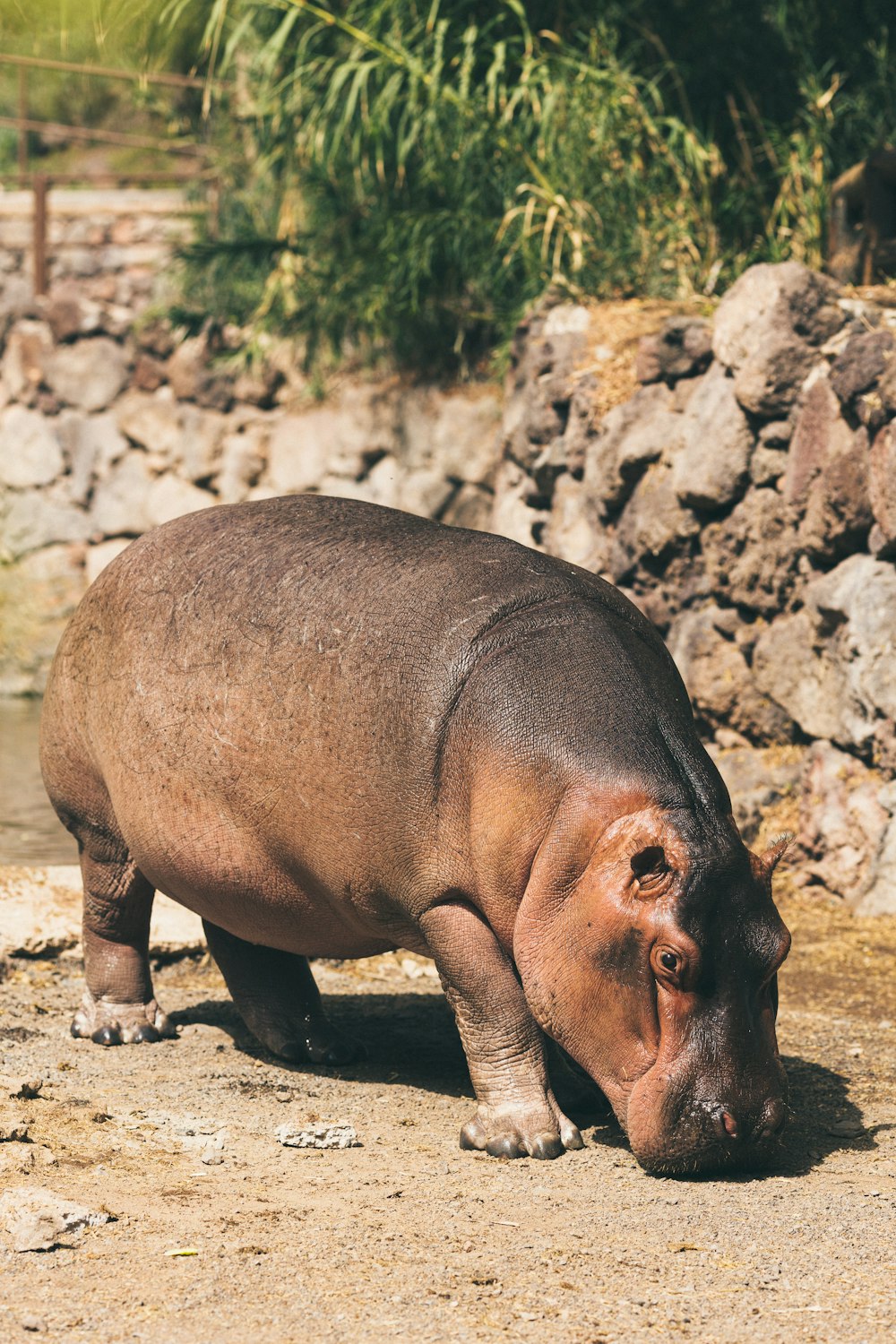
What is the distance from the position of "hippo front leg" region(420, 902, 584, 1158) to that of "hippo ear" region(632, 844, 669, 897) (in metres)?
0.45

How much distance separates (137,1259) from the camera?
8.87 ft

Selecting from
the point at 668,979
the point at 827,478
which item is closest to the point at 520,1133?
the point at 668,979

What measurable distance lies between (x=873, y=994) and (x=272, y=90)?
658 cm

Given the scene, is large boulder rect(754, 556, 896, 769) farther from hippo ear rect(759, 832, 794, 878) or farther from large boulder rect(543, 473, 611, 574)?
hippo ear rect(759, 832, 794, 878)

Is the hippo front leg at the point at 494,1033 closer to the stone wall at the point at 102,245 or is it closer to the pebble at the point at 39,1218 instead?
the pebble at the point at 39,1218

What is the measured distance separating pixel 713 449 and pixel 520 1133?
3687 millimetres

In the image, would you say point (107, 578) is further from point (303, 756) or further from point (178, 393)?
point (178, 393)

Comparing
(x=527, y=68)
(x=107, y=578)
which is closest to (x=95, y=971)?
(x=107, y=578)

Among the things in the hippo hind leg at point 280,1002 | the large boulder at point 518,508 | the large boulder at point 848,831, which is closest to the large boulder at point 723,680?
the large boulder at point 848,831

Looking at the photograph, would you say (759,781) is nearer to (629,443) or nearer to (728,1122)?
(629,443)

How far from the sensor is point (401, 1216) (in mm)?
2959

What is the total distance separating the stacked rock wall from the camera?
19.2 ft

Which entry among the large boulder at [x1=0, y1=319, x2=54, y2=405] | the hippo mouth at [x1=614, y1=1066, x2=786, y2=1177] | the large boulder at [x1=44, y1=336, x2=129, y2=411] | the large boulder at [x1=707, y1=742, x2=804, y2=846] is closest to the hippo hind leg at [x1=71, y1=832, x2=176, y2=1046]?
the hippo mouth at [x1=614, y1=1066, x2=786, y2=1177]

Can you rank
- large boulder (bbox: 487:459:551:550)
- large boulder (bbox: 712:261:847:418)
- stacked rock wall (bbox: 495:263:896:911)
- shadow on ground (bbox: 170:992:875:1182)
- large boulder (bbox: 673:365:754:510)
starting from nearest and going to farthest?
shadow on ground (bbox: 170:992:875:1182), stacked rock wall (bbox: 495:263:896:911), large boulder (bbox: 712:261:847:418), large boulder (bbox: 673:365:754:510), large boulder (bbox: 487:459:551:550)
